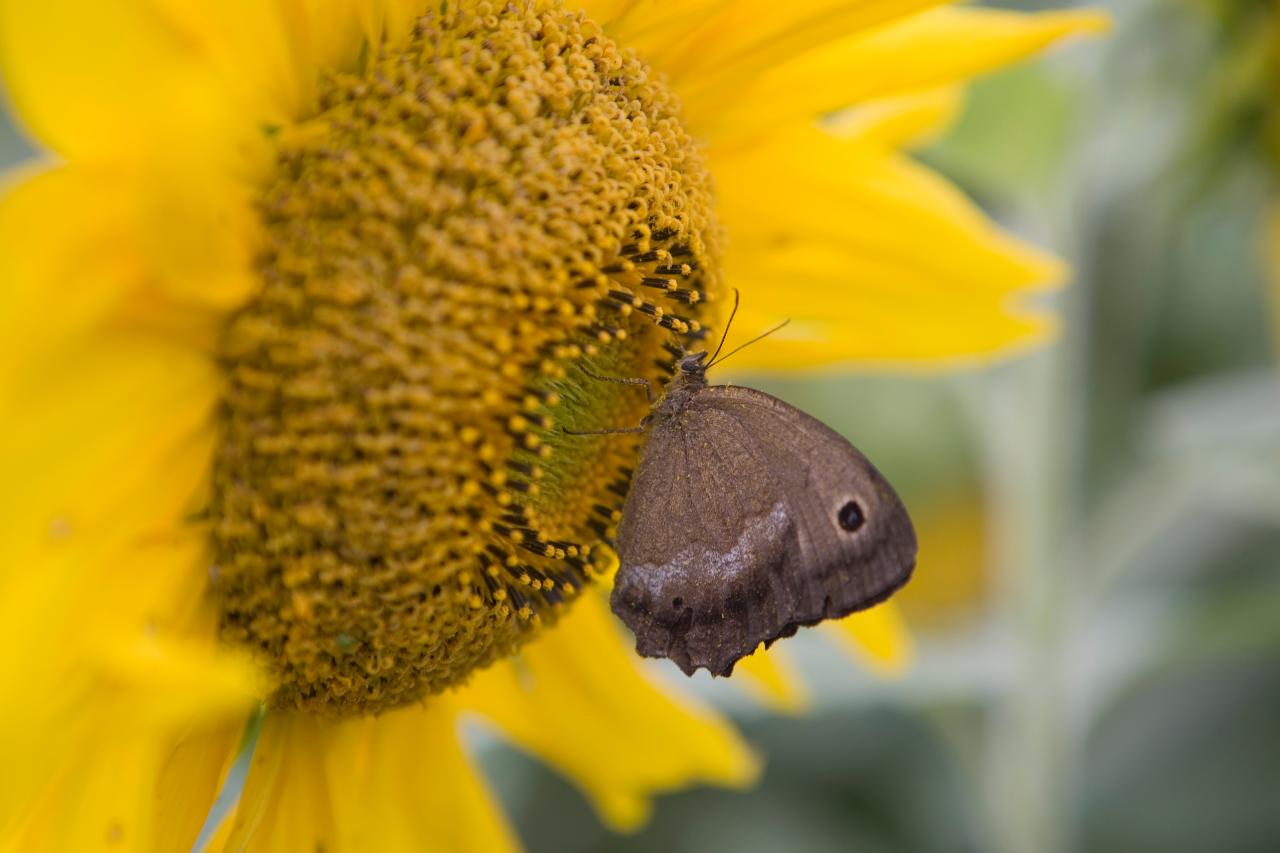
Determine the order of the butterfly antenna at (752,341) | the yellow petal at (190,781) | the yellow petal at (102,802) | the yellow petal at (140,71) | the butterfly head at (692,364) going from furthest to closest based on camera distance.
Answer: the butterfly antenna at (752,341)
the butterfly head at (692,364)
the yellow petal at (190,781)
the yellow petal at (102,802)
the yellow petal at (140,71)

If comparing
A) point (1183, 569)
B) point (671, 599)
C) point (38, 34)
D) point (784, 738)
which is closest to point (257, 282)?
point (38, 34)

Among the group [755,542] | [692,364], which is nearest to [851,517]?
[755,542]

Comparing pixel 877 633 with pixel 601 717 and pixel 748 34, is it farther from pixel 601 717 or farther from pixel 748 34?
pixel 748 34

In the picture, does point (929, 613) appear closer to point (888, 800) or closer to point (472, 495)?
point (888, 800)

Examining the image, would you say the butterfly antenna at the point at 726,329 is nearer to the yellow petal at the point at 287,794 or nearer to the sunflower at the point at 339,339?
the sunflower at the point at 339,339

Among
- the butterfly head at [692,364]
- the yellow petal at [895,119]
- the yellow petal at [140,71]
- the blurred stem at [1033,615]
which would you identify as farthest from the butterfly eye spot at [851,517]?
the blurred stem at [1033,615]

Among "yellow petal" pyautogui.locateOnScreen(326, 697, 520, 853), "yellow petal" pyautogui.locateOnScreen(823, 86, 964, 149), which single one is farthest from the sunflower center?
"yellow petal" pyautogui.locateOnScreen(823, 86, 964, 149)
